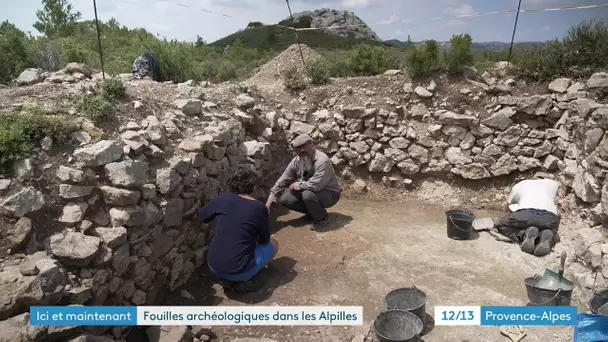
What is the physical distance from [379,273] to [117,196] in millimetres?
2812

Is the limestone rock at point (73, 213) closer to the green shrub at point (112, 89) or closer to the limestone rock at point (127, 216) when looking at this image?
the limestone rock at point (127, 216)

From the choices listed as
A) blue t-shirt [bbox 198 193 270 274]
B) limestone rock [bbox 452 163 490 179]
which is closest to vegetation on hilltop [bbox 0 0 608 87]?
limestone rock [bbox 452 163 490 179]

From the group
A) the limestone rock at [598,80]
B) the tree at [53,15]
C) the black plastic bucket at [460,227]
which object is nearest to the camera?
the black plastic bucket at [460,227]

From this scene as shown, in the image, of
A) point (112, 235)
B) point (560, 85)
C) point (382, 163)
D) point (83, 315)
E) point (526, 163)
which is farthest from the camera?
point (382, 163)

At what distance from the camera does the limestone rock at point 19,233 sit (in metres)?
3.13

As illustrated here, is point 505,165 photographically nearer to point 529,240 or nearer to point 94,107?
point 529,240

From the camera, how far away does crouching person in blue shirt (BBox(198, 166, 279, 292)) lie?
3855 mm

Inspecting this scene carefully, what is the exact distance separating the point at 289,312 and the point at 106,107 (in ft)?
9.72

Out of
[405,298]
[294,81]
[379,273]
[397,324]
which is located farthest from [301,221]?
[294,81]

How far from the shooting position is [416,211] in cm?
630

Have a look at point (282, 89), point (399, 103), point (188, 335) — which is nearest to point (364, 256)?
point (188, 335)

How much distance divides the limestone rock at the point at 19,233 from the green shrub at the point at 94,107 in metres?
1.43

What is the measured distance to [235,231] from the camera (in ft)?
12.7
